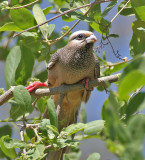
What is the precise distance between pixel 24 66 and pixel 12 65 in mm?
160

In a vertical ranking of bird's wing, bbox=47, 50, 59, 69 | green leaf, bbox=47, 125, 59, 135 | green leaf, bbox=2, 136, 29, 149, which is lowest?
bird's wing, bbox=47, 50, 59, 69

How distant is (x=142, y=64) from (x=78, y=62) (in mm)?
Result: 2200

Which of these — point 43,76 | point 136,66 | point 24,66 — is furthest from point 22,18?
point 136,66

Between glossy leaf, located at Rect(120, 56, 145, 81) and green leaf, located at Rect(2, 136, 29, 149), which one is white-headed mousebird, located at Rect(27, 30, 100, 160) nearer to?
green leaf, located at Rect(2, 136, 29, 149)

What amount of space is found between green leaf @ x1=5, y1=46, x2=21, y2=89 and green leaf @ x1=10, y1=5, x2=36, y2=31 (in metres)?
0.25

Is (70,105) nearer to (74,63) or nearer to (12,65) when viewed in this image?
(74,63)

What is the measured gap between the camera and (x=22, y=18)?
2.78 m

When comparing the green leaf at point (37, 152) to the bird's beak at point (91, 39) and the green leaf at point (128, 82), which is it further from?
the bird's beak at point (91, 39)

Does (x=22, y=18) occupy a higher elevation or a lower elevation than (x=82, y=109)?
higher

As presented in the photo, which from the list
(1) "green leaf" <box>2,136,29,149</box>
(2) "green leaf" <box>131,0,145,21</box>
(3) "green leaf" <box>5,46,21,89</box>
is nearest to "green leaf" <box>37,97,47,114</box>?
(3) "green leaf" <box>5,46,21,89</box>

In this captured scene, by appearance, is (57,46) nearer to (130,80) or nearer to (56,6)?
(56,6)

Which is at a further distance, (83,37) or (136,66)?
(83,37)

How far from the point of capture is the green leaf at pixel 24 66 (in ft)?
9.32

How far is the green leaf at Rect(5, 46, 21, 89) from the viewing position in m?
2.70
